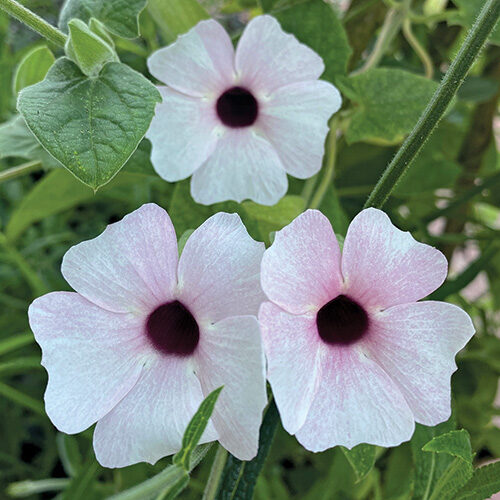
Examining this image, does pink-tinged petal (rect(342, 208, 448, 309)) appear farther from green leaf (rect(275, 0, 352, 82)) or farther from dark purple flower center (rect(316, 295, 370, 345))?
green leaf (rect(275, 0, 352, 82))

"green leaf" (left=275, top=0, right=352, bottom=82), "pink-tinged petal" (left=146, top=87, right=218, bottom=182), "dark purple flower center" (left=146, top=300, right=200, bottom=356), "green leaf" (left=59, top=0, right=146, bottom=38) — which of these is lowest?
"dark purple flower center" (left=146, top=300, right=200, bottom=356)

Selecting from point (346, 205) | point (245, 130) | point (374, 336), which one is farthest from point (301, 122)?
point (346, 205)

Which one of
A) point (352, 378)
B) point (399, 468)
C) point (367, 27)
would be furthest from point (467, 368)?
point (352, 378)

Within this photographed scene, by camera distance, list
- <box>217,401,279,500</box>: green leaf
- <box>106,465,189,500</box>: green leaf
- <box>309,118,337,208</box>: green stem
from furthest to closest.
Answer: <box>309,118,337,208</box>: green stem → <box>217,401,279,500</box>: green leaf → <box>106,465,189,500</box>: green leaf

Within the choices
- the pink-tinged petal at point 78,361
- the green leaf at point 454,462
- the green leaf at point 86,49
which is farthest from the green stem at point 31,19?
the green leaf at point 454,462

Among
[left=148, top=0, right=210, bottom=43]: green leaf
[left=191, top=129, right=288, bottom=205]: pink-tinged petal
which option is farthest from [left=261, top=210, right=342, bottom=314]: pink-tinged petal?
[left=148, top=0, right=210, bottom=43]: green leaf

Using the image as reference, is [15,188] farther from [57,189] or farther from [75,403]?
[75,403]
